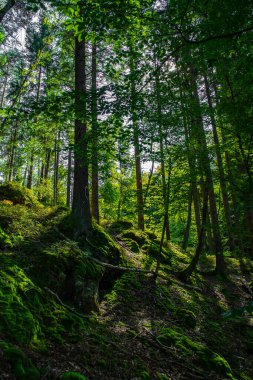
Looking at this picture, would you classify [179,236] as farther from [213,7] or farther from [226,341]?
[213,7]

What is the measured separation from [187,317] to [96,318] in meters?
2.90

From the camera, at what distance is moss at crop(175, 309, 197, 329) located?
270 inches

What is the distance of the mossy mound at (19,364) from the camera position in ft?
9.41

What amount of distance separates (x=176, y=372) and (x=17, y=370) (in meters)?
3.08

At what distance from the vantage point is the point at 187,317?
701 centimetres

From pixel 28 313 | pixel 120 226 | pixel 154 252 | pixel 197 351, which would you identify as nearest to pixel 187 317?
pixel 197 351

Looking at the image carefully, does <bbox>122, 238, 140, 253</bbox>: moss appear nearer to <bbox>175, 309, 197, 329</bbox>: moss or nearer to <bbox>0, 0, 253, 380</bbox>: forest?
<bbox>0, 0, 253, 380</bbox>: forest

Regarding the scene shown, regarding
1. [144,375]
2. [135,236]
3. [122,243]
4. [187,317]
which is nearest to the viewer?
[144,375]

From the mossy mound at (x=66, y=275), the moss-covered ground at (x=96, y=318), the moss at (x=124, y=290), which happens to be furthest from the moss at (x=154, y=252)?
the mossy mound at (x=66, y=275)

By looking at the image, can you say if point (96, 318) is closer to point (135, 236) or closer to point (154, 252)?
point (154, 252)

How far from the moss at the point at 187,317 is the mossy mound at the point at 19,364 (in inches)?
191

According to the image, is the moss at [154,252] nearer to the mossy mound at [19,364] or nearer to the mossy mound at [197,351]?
the mossy mound at [197,351]

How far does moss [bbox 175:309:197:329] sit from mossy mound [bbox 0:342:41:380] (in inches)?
191

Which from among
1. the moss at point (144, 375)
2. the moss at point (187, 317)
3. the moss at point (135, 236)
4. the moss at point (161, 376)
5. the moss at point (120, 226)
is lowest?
the moss at point (161, 376)
